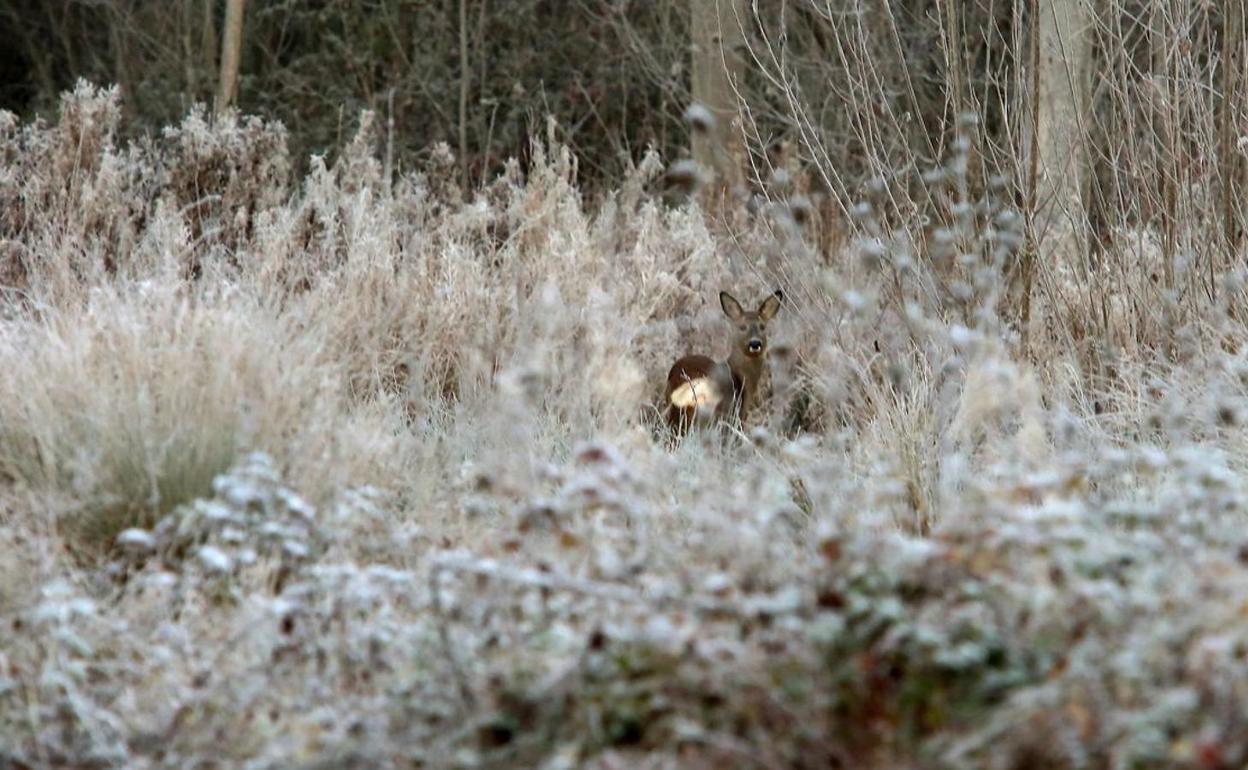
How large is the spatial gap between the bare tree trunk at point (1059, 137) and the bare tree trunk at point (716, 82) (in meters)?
2.76

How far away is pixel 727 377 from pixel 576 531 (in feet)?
12.8

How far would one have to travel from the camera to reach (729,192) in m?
11.0

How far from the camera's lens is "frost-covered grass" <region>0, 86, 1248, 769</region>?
3174 mm

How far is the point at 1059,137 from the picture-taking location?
25.4ft

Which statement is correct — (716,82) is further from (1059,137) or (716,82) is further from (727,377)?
(727,377)

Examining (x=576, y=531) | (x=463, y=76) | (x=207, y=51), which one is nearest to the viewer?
(x=576, y=531)

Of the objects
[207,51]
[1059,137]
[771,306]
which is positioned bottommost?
[771,306]

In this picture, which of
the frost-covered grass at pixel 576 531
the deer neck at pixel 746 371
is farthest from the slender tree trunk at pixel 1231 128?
the deer neck at pixel 746 371

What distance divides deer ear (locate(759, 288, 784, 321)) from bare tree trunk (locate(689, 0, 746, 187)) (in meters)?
3.24

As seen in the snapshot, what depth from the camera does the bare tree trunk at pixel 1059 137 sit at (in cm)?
670

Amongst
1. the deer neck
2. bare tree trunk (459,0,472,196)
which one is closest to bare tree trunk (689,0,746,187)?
the deer neck

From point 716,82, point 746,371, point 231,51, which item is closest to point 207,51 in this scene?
point 231,51

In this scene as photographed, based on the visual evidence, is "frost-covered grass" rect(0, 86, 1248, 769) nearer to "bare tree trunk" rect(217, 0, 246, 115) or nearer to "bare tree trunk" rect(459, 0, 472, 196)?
"bare tree trunk" rect(217, 0, 246, 115)

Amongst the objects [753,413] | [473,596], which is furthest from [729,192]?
[473,596]
